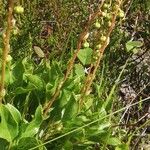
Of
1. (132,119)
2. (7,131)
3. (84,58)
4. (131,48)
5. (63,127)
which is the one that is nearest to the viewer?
(7,131)

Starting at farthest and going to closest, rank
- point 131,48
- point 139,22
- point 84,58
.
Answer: point 139,22, point 131,48, point 84,58

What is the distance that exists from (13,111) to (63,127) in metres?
0.25

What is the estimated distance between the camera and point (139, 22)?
303cm

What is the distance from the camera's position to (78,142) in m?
1.84

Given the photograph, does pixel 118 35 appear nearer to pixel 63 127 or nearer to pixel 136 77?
pixel 136 77

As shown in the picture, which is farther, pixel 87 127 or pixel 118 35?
pixel 118 35

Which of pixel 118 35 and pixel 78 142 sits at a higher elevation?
pixel 118 35

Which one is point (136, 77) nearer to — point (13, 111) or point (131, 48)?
point (131, 48)

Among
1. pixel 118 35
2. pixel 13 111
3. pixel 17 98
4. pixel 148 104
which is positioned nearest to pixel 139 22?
pixel 118 35

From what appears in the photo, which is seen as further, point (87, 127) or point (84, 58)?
point (84, 58)

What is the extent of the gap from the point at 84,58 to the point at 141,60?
0.64 m

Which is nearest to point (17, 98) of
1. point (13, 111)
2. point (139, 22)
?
point (13, 111)

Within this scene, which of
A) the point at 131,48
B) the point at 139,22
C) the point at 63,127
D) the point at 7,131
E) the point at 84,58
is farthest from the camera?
the point at 139,22

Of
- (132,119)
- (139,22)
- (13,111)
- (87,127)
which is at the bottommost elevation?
(132,119)
